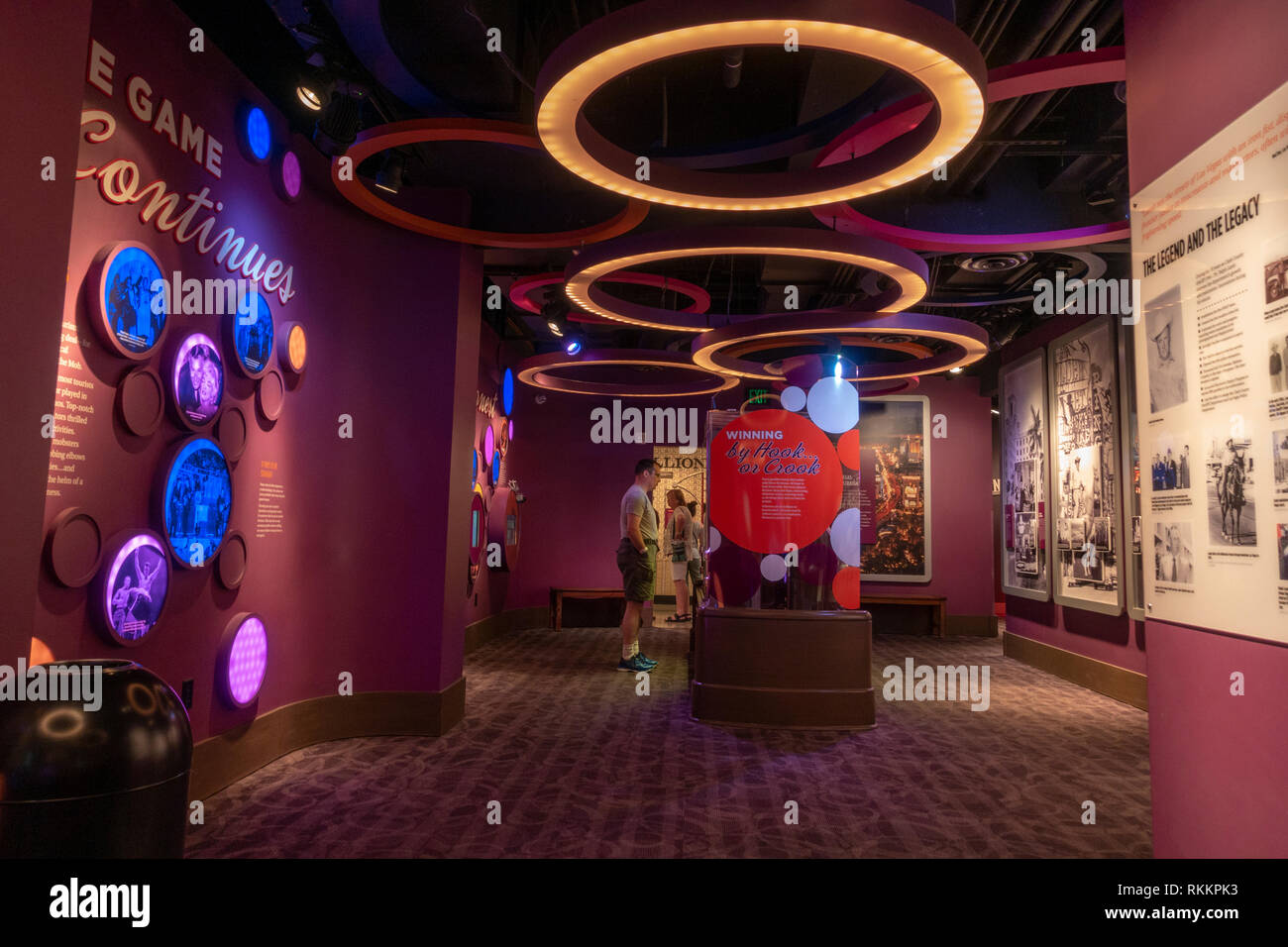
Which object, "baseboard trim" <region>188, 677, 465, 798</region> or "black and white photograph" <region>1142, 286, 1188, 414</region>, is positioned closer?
"black and white photograph" <region>1142, 286, 1188, 414</region>

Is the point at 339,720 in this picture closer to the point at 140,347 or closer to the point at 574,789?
the point at 574,789

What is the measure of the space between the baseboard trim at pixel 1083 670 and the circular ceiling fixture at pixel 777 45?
14.6 feet

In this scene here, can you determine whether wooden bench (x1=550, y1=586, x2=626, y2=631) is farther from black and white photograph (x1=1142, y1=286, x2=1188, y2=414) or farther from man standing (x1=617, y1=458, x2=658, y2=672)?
black and white photograph (x1=1142, y1=286, x2=1188, y2=414)

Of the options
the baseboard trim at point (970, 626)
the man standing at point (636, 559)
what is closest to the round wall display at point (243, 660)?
the man standing at point (636, 559)

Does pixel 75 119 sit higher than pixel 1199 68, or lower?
lower

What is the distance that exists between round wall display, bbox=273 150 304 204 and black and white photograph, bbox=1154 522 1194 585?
4.57 meters

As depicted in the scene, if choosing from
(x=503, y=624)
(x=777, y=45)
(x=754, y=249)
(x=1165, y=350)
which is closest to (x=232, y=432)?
(x=777, y=45)

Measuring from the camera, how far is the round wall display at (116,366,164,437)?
320 centimetres

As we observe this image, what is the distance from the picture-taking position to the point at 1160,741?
241 centimetres

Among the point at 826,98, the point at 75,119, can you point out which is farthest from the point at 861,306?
the point at 75,119

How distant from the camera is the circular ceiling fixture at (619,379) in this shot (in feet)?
29.6

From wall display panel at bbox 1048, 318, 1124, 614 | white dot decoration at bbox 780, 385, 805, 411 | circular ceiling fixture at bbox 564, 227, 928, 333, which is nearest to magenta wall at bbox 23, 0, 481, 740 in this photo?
circular ceiling fixture at bbox 564, 227, 928, 333

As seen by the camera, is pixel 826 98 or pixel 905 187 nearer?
pixel 826 98
